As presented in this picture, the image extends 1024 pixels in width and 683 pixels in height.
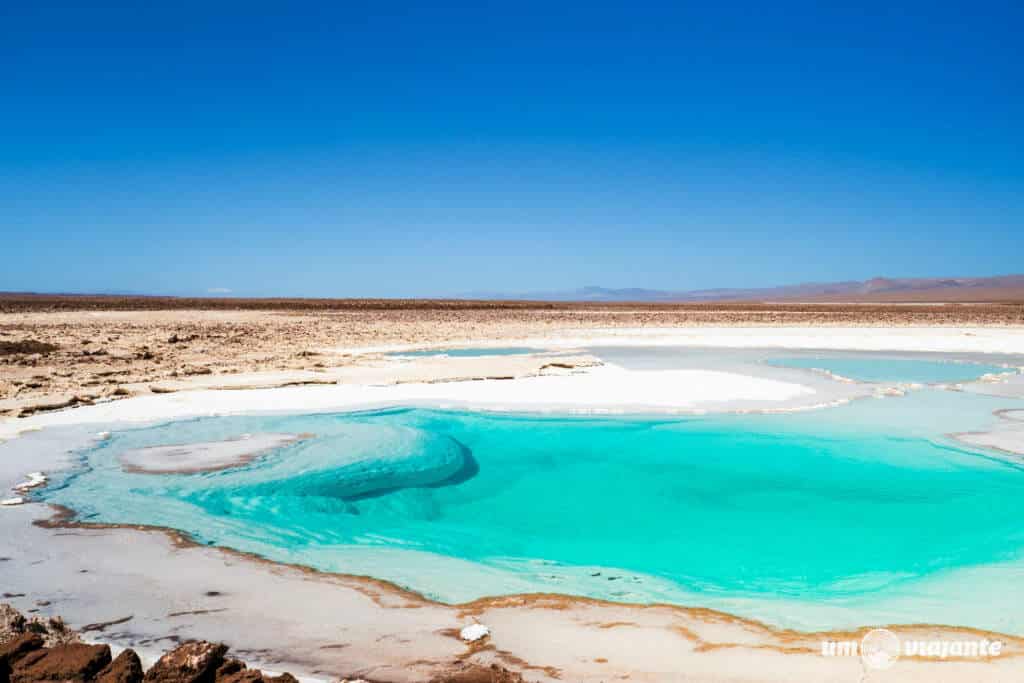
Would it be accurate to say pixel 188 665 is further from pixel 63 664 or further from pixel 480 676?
pixel 480 676

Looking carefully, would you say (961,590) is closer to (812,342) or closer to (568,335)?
(812,342)

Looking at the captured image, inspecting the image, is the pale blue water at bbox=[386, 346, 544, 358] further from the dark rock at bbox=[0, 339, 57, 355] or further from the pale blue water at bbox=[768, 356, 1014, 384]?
the dark rock at bbox=[0, 339, 57, 355]

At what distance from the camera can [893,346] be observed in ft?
66.2

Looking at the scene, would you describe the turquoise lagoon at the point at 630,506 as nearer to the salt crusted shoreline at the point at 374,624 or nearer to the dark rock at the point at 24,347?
the salt crusted shoreline at the point at 374,624

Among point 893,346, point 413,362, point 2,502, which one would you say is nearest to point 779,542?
point 2,502

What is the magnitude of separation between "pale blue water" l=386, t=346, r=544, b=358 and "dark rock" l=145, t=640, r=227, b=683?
14.4m

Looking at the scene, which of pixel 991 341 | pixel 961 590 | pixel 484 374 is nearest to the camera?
pixel 961 590

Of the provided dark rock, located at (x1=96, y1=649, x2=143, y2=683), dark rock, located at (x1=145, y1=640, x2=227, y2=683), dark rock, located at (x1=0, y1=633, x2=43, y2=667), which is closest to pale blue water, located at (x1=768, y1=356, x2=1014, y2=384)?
dark rock, located at (x1=145, y1=640, x2=227, y2=683)

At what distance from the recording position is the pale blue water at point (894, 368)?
1324 centimetres

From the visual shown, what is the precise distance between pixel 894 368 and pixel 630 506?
36.3 ft

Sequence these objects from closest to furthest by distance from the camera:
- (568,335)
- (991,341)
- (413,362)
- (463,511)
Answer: (463,511)
(413,362)
(991,341)
(568,335)

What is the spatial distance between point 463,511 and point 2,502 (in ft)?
11.5

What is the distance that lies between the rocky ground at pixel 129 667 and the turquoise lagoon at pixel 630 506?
3.75 feet

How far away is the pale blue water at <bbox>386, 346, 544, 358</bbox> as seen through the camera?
17.9 m
